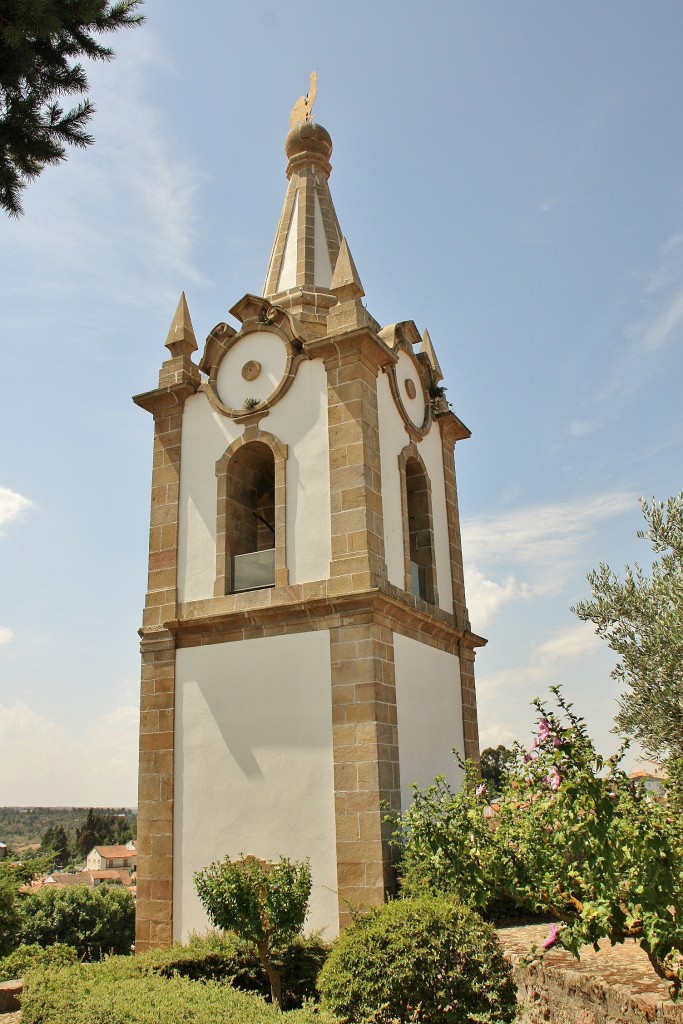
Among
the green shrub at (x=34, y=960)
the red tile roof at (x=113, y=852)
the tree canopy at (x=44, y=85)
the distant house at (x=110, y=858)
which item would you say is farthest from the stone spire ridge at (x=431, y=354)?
the red tile roof at (x=113, y=852)

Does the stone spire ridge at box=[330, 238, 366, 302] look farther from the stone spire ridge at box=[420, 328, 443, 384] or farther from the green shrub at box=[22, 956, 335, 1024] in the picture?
the green shrub at box=[22, 956, 335, 1024]

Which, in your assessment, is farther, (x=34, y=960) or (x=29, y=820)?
(x=29, y=820)

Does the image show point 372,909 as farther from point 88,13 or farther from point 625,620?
point 88,13

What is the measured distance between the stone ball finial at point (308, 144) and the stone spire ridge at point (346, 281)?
4.77 meters

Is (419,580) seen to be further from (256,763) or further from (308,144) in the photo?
(308,144)

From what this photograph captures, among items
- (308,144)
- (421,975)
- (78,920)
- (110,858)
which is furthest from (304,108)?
(110,858)

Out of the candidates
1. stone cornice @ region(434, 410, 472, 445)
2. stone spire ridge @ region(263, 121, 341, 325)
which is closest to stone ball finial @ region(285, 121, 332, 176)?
stone spire ridge @ region(263, 121, 341, 325)

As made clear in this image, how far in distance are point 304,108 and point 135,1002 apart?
16.3 metres

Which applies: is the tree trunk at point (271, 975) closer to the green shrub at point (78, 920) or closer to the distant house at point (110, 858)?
the green shrub at point (78, 920)

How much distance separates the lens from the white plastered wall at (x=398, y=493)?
40.3ft

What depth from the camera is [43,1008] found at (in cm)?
746

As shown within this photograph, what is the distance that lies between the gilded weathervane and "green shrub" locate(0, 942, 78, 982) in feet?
51.1

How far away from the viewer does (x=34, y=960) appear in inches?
407

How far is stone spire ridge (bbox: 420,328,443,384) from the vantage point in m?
15.5
